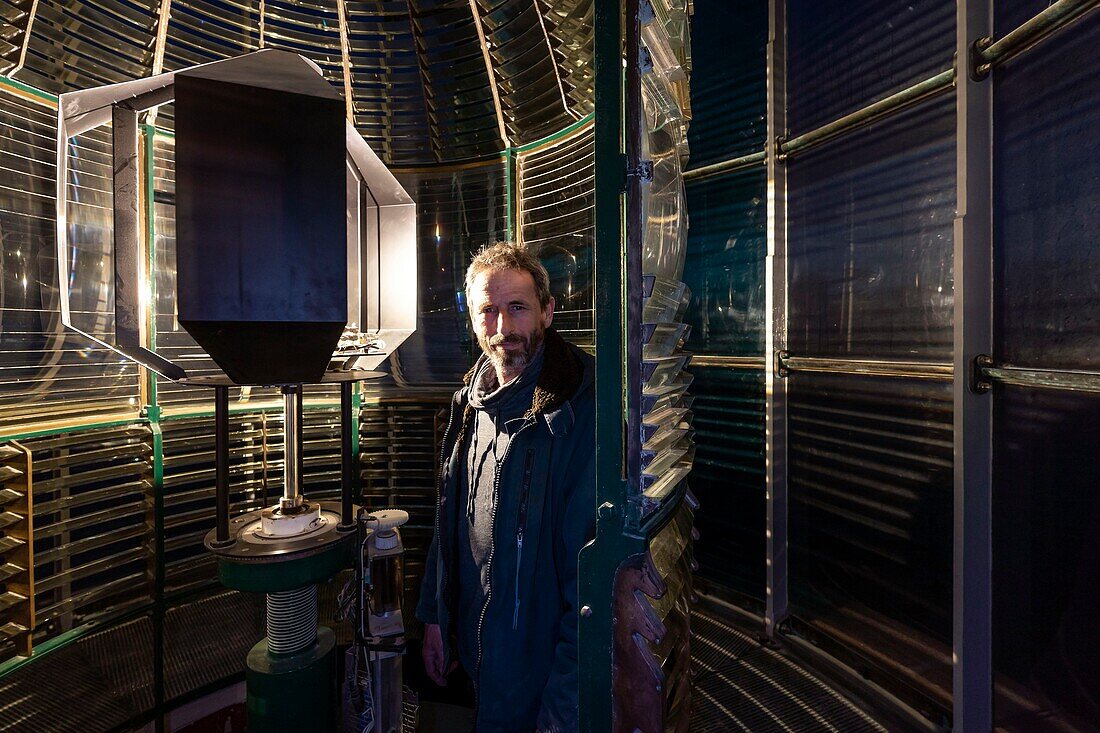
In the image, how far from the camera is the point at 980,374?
1546mm

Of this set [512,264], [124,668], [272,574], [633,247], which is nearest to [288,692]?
[272,574]

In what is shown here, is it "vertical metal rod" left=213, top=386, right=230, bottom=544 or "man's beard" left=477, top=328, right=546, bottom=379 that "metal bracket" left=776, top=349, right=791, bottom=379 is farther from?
"vertical metal rod" left=213, top=386, right=230, bottom=544

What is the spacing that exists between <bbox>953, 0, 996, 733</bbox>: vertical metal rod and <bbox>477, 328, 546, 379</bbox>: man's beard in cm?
127

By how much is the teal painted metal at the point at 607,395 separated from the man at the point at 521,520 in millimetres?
605

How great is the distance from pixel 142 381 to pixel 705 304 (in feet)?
9.32

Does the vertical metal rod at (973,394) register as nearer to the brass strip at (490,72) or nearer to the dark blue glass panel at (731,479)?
the dark blue glass panel at (731,479)

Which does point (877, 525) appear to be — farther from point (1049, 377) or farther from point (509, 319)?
point (509, 319)

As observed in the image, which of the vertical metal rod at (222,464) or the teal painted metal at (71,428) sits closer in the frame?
the vertical metal rod at (222,464)

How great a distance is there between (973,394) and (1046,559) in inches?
18.5

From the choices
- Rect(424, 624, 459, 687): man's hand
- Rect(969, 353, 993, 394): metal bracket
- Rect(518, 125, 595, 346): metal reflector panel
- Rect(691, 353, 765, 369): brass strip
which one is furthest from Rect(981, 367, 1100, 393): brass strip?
Rect(424, 624, 459, 687): man's hand

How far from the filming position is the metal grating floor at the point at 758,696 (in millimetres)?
1818

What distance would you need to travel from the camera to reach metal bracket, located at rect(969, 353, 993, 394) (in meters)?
1.53

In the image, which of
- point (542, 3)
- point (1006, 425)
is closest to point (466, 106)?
point (542, 3)

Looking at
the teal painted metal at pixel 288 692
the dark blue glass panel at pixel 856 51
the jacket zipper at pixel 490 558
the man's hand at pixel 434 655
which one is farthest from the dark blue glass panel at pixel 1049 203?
the teal painted metal at pixel 288 692
